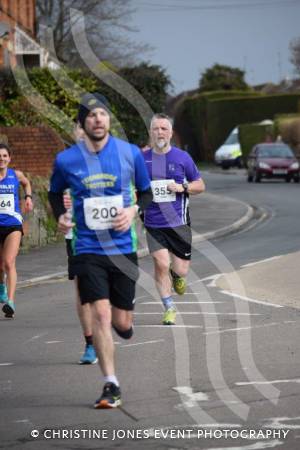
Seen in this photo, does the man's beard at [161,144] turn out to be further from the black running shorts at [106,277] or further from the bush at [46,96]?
the bush at [46,96]

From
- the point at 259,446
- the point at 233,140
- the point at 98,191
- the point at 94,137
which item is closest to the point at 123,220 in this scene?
the point at 98,191

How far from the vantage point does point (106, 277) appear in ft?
27.8

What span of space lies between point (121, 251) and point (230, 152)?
55092mm

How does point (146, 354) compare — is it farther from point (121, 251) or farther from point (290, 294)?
point (290, 294)

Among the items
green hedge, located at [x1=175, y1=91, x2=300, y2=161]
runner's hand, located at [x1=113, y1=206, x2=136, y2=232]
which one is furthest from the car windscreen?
runner's hand, located at [x1=113, y1=206, x2=136, y2=232]

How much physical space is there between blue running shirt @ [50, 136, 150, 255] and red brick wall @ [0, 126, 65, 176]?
16.4 metres

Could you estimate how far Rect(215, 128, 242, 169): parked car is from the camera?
6319cm

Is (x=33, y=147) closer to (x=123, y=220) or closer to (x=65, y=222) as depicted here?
(x=65, y=222)

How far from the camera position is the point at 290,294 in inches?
563

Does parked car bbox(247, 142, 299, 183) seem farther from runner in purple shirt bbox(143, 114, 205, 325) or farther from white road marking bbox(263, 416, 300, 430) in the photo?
white road marking bbox(263, 416, 300, 430)

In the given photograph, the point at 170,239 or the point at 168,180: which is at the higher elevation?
the point at 168,180

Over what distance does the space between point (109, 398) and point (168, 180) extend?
4640 mm

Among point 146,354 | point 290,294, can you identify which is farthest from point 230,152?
point 146,354

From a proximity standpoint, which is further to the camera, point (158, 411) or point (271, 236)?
point (271, 236)
